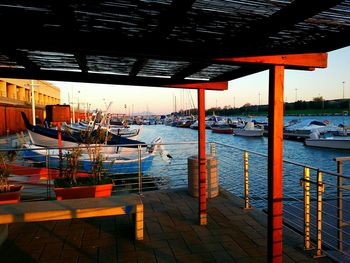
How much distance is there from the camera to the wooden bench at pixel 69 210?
3352 mm

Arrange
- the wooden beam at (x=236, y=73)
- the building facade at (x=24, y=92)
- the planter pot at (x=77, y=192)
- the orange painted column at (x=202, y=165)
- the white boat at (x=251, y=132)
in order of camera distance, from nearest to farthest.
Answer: the wooden beam at (x=236, y=73)
the orange painted column at (x=202, y=165)
the planter pot at (x=77, y=192)
the building facade at (x=24, y=92)
the white boat at (x=251, y=132)

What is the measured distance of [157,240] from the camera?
3.76 m

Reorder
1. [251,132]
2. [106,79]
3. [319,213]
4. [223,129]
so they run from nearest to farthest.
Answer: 1. [319,213]
2. [106,79]
3. [251,132]
4. [223,129]

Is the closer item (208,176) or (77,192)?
(77,192)

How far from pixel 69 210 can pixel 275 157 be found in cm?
237

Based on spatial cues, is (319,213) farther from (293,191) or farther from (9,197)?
(9,197)

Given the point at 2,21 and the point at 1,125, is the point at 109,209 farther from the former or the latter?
the point at 1,125

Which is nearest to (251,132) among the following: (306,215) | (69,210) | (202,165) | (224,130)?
(224,130)

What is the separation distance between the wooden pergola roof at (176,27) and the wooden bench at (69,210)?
1769 millimetres

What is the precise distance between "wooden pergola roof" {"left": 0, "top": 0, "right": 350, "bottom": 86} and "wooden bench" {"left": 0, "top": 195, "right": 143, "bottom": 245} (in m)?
1.77

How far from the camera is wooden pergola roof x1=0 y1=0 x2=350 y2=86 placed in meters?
1.84

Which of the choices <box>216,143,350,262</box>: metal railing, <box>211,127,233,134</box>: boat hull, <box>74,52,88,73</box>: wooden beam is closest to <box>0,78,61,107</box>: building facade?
<box>74,52,88,73</box>: wooden beam

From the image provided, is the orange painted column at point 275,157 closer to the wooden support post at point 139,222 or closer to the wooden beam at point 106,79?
the wooden support post at point 139,222

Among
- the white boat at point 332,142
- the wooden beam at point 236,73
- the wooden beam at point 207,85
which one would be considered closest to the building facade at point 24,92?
the wooden beam at point 207,85
